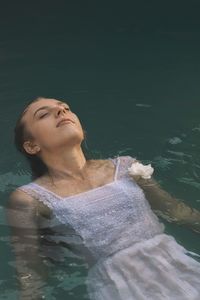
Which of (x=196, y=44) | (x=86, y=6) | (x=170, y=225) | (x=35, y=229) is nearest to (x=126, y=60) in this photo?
(x=196, y=44)

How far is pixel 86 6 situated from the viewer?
5992 mm

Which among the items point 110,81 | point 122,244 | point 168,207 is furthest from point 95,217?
point 110,81

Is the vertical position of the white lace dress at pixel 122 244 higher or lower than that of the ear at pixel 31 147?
lower

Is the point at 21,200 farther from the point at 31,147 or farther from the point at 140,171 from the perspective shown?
the point at 140,171

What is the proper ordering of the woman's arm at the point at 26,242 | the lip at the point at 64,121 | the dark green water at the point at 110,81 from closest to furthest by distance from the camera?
the woman's arm at the point at 26,242 < the lip at the point at 64,121 < the dark green water at the point at 110,81

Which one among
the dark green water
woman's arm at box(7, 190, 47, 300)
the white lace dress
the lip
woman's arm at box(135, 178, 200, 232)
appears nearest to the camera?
the white lace dress

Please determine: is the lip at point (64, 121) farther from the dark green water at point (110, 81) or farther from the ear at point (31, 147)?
the dark green water at point (110, 81)

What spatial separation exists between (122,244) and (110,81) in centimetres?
243

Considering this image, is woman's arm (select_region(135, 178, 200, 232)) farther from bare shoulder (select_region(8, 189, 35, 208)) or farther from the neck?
bare shoulder (select_region(8, 189, 35, 208))

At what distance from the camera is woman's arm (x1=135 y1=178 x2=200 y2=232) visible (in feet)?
8.16

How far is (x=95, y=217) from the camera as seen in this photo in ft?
7.61

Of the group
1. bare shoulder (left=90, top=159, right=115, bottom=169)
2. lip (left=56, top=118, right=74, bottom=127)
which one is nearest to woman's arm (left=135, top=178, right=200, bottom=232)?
bare shoulder (left=90, top=159, right=115, bottom=169)

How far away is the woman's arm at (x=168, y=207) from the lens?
249 centimetres

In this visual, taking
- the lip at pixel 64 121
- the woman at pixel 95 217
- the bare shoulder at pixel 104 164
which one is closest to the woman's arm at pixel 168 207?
the woman at pixel 95 217
